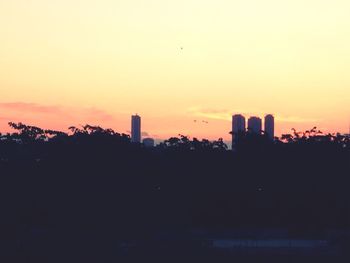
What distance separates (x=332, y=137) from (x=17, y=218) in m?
18.1

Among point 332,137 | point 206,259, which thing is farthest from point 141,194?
point 332,137

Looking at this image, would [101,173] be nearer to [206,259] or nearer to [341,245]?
[206,259]

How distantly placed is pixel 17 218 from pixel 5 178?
12.2ft

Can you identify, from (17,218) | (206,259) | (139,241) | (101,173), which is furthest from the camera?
(101,173)

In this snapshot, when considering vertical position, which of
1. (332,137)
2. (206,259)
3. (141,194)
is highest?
(332,137)

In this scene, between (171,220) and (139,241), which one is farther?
(171,220)

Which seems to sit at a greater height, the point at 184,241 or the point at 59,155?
the point at 59,155

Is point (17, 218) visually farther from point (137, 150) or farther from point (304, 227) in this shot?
point (304, 227)

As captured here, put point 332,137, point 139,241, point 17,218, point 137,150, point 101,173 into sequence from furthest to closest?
point 332,137
point 137,150
point 101,173
point 17,218
point 139,241

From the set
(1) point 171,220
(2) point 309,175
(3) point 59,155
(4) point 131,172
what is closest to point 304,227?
(2) point 309,175

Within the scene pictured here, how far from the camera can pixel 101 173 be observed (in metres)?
35.2

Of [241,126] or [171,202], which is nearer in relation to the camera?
[171,202]

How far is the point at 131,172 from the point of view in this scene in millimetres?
36156

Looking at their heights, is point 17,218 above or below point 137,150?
below
